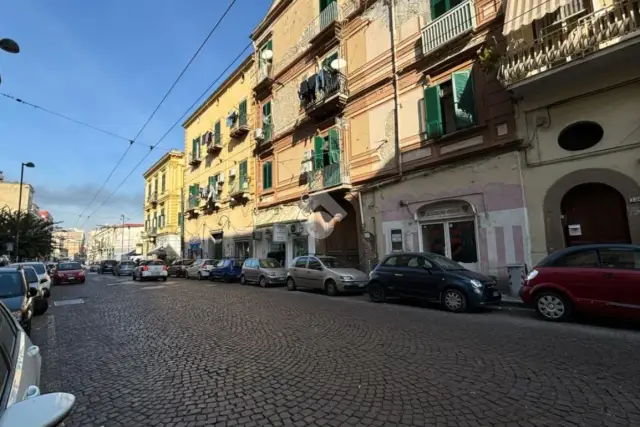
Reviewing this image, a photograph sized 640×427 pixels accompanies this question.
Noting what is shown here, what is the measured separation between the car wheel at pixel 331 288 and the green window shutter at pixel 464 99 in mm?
7134

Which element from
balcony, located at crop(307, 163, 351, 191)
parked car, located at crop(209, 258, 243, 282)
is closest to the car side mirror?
balcony, located at crop(307, 163, 351, 191)

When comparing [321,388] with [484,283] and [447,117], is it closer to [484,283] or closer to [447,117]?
[484,283]

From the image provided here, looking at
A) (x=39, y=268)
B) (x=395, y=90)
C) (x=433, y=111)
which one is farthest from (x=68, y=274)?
(x=433, y=111)

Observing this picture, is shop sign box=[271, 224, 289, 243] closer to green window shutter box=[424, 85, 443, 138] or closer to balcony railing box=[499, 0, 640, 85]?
green window shutter box=[424, 85, 443, 138]

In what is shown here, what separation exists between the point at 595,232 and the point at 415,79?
828 cm

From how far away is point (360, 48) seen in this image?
57.7 ft

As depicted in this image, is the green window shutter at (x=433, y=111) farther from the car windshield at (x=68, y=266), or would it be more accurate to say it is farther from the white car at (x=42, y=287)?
the car windshield at (x=68, y=266)

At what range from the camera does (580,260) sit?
7.75m

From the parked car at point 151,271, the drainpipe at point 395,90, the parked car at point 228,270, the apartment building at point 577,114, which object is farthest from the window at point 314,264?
the parked car at point 151,271

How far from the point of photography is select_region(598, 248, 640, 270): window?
7.10 meters

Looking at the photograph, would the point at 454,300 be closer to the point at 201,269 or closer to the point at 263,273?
the point at 263,273

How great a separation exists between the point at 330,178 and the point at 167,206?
95.6 feet

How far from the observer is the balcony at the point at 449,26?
13.0m

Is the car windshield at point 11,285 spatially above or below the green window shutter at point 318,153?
below
